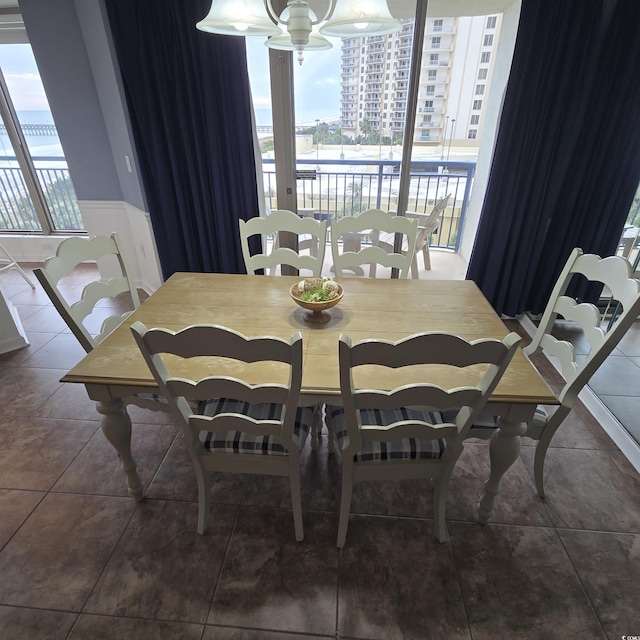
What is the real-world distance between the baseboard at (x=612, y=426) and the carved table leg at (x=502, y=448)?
90cm

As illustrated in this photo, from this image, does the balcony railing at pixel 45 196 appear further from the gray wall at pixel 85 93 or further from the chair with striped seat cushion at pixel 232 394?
the chair with striped seat cushion at pixel 232 394

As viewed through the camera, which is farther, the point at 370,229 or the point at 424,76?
the point at 424,76

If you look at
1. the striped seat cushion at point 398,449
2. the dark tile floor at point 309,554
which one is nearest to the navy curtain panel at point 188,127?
the dark tile floor at point 309,554

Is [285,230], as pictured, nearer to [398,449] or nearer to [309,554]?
[398,449]

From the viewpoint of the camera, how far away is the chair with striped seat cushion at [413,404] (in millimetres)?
973

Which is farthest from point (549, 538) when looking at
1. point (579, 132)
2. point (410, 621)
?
point (579, 132)

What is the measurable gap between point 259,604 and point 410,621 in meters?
0.52

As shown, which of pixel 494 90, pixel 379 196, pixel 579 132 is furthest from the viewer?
pixel 379 196

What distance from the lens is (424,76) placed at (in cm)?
264

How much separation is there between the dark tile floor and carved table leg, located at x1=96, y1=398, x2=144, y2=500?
7.9 inches

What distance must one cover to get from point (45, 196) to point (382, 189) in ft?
12.2

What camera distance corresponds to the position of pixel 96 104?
10.3 ft

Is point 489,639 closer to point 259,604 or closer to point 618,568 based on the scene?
point 618,568

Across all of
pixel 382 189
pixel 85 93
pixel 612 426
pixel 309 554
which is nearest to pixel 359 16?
pixel 309 554
